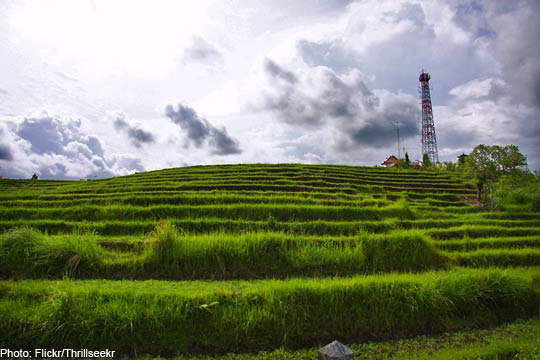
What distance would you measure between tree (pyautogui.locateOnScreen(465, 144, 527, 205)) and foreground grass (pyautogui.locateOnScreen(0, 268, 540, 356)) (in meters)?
12.3

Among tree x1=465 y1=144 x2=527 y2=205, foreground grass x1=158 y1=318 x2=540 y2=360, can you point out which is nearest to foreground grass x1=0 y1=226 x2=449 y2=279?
foreground grass x1=158 y1=318 x2=540 y2=360

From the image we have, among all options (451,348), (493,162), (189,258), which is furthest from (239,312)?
(493,162)

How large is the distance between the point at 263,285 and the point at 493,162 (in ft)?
54.5

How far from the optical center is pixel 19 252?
6422 millimetres

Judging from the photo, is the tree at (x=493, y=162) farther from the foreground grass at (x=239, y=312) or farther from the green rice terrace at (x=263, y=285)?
the foreground grass at (x=239, y=312)

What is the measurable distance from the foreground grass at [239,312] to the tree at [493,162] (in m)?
12.3

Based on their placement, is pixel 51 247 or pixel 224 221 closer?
pixel 51 247

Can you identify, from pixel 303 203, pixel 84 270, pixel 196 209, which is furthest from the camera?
pixel 303 203

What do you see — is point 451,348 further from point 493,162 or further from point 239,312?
point 493,162

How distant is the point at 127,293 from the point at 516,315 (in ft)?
25.7

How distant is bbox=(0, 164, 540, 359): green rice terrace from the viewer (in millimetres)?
4082

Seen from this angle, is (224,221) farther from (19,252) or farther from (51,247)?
(19,252)

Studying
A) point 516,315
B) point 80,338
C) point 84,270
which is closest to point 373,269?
point 516,315

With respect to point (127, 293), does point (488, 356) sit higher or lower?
lower
